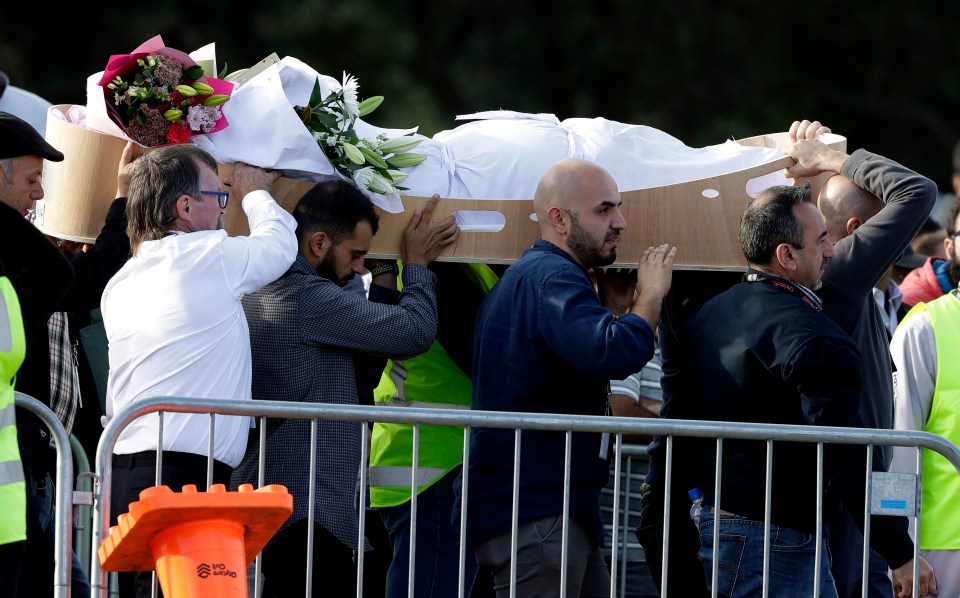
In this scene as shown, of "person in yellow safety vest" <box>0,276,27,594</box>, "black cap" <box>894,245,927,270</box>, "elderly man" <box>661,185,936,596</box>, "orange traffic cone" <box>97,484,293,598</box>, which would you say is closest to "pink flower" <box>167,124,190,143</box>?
"person in yellow safety vest" <box>0,276,27,594</box>

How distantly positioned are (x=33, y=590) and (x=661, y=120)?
14179mm

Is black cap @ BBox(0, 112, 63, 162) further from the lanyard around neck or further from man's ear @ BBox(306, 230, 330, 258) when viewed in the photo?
the lanyard around neck

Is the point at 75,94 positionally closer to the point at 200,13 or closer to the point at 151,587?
the point at 200,13

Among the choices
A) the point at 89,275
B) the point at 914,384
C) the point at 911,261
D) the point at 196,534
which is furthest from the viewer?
the point at 911,261

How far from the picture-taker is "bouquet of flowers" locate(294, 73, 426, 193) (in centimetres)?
509

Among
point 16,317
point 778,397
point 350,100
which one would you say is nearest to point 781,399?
point 778,397

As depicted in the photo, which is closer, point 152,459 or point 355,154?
point 152,459

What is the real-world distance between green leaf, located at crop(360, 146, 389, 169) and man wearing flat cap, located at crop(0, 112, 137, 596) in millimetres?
760

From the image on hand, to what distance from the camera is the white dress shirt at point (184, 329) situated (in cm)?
457

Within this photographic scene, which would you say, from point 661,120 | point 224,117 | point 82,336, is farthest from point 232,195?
point 661,120

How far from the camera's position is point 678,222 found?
5156mm

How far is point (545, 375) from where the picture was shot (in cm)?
477

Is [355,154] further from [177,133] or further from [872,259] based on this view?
[872,259]

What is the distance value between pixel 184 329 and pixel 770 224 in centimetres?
191
